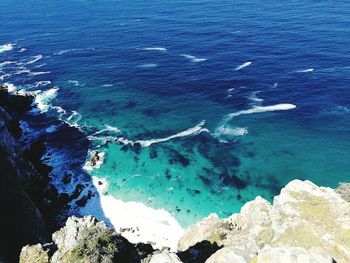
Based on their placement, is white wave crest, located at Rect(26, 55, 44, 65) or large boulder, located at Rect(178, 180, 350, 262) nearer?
large boulder, located at Rect(178, 180, 350, 262)

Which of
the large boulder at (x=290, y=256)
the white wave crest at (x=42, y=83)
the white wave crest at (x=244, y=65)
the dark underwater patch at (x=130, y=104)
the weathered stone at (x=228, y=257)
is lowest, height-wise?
the dark underwater patch at (x=130, y=104)

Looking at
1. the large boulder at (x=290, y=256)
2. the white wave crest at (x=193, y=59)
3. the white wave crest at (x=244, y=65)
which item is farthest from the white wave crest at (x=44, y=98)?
the large boulder at (x=290, y=256)

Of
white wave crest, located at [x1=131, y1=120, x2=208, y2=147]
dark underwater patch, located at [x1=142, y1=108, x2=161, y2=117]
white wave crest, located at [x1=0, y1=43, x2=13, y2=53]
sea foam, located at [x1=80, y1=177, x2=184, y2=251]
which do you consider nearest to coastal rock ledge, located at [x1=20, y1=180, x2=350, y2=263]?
sea foam, located at [x1=80, y1=177, x2=184, y2=251]

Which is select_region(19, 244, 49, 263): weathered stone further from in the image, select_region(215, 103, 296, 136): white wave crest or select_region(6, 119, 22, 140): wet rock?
select_region(215, 103, 296, 136): white wave crest

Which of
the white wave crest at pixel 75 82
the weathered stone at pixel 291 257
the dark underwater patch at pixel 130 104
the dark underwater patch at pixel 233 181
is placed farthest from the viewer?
the white wave crest at pixel 75 82

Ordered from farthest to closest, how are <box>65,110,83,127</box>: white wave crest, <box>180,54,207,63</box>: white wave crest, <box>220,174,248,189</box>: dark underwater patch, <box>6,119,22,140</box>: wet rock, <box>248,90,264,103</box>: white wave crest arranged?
<box>180,54,207,63</box>: white wave crest, <box>248,90,264,103</box>: white wave crest, <box>65,110,83,127</box>: white wave crest, <box>6,119,22,140</box>: wet rock, <box>220,174,248,189</box>: dark underwater patch

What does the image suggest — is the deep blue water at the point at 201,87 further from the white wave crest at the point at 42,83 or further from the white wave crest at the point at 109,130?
the white wave crest at the point at 109,130

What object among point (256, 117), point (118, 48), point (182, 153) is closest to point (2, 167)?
point (182, 153)
